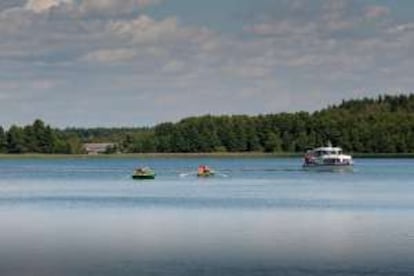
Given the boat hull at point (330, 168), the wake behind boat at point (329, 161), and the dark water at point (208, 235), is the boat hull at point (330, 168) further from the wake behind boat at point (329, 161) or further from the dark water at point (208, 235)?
the dark water at point (208, 235)

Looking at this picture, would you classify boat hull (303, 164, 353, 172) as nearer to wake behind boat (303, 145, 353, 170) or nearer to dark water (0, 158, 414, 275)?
wake behind boat (303, 145, 353, 170)

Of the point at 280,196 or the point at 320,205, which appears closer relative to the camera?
the point at 320,205

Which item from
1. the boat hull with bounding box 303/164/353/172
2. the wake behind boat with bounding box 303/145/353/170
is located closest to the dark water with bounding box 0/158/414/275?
the boat hull with bounding box 303/164/353/172

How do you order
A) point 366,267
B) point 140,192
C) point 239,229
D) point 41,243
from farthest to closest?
point 140,192 → point 239,229 → point 41,243 → point 366,267

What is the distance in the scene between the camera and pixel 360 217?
55562mm

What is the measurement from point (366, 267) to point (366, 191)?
5302cm

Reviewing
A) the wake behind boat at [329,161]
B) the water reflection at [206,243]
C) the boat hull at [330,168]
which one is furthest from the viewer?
the wake behind boat at [329,161]

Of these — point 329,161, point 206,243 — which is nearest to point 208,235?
point 206,243

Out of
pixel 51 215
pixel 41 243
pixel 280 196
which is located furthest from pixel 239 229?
pixel 280 196

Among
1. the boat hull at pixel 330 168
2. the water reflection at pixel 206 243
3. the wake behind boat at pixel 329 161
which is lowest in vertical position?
the water reflection at pixel 206 243

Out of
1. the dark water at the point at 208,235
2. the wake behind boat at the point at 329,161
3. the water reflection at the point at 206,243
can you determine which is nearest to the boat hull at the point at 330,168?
the wake behind boat at the point at 329,161

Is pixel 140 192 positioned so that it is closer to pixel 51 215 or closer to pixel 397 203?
pixel 397 203

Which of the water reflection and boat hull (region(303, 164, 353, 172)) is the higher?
boat hull (region(303, 164, 353, 172))

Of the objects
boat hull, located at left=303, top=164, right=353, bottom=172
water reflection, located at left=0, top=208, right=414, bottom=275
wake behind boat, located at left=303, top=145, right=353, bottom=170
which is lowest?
water reflection, located at left=0, top=208, right=414, bottom=275
